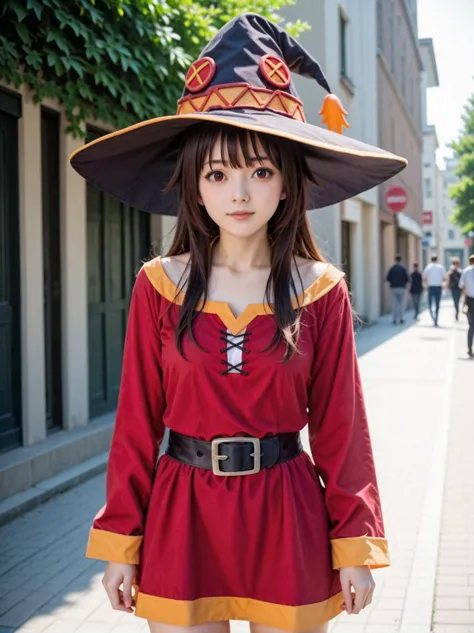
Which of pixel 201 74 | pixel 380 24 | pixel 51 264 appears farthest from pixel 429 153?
pixel 201 74

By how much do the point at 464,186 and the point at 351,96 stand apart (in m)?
31.8

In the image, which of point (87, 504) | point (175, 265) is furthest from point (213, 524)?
point (87, 504)

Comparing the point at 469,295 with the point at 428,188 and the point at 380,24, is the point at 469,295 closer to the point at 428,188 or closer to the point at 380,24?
the point at 380,24

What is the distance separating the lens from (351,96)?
68.3 feet

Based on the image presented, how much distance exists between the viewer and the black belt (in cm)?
213

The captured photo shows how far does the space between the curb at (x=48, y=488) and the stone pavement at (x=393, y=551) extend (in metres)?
0.06

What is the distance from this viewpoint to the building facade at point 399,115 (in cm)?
2681

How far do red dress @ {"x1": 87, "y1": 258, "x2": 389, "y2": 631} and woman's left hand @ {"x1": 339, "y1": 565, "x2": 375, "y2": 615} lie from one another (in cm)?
4

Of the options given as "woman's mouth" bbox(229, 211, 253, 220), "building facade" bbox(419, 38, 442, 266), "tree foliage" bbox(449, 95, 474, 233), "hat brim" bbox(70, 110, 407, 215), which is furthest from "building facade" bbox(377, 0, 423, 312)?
"woman's mouth" bbox(229, 211, 253, 220)

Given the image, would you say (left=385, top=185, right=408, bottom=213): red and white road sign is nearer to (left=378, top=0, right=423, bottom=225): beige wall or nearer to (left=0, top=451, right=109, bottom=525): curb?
(left=378, top=0, right=423, bottom=225): beige wall

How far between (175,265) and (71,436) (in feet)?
16.7

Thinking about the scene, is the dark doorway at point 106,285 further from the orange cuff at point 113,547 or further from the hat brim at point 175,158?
the orange cuff at point 113,547

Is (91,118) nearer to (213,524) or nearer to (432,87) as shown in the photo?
(213,524)

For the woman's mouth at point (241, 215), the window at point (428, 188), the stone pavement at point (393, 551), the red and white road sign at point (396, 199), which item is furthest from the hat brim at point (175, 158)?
the window at point (428, 188)
